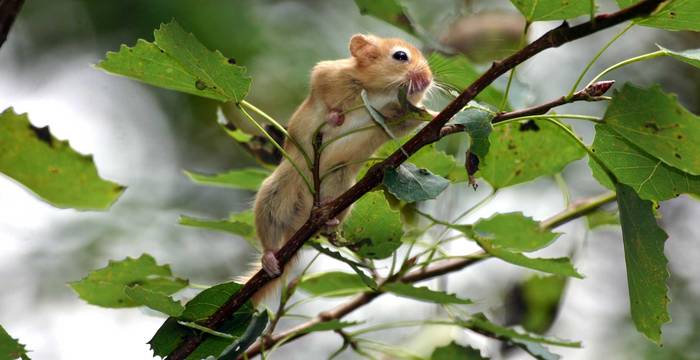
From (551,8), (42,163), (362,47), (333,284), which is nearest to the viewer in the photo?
(551,8)

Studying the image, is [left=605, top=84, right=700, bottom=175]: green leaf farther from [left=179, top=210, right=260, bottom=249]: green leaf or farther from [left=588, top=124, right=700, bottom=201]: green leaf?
[left=179, top=210, right=260, bottom=249]: green leaf

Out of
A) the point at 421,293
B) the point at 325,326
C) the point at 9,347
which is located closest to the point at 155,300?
the point at 9,347

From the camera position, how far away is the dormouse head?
234 cm

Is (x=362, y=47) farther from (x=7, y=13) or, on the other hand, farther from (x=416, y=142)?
(x=7, y=13)

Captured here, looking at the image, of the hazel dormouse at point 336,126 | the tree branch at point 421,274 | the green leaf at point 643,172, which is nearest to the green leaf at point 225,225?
the hazel dormouse at point 336,126

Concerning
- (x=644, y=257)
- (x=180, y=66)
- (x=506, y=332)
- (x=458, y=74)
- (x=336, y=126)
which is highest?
(x=180, y=66)

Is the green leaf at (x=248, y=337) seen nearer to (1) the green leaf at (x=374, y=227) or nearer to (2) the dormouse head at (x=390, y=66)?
(1) the green leaf at (x=374, y=227)

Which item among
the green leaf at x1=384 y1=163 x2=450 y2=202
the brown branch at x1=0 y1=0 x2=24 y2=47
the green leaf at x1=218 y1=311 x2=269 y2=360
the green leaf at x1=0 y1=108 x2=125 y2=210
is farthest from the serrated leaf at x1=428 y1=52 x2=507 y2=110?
the brown branch at x1=0 y1=0 x2=24 y2=47

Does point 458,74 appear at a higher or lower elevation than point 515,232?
higher

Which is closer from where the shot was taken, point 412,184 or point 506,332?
point 412,184

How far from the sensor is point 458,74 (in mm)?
2107

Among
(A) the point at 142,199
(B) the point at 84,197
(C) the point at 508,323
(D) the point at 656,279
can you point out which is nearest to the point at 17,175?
(B) the point at 84,197

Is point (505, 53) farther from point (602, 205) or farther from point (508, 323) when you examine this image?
point (508, 323)

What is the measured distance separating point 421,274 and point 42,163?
986 millimetres
